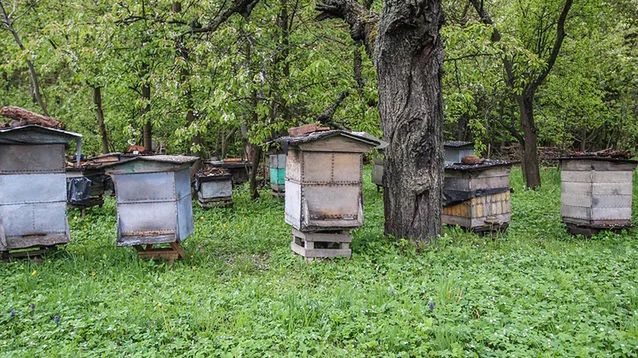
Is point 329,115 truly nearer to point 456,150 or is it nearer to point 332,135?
point 332,135

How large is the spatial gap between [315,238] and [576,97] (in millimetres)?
14163

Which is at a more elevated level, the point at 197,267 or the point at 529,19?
the point at 529,19

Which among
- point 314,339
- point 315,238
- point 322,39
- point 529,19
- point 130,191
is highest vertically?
point 529,19

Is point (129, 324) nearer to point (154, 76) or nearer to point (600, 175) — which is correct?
point (154, 76)

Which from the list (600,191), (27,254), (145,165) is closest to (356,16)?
(145,165)

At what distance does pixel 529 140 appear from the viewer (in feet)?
50.0

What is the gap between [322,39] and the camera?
11719 millimetres

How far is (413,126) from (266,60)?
11.3ft

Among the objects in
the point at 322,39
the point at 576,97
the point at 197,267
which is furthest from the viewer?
the point at 576,97

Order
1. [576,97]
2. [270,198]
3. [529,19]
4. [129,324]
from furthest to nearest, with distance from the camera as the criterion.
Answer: [576,97] → [529,19] → [270,198] → [129,324]

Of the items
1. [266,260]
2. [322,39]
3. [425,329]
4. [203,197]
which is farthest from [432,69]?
[203,197]

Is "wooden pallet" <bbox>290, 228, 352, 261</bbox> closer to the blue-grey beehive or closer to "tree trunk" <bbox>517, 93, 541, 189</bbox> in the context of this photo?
the blue-grey beehive

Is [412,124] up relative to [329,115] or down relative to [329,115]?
down

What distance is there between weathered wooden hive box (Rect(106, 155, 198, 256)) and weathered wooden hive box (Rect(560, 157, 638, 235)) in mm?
6814
